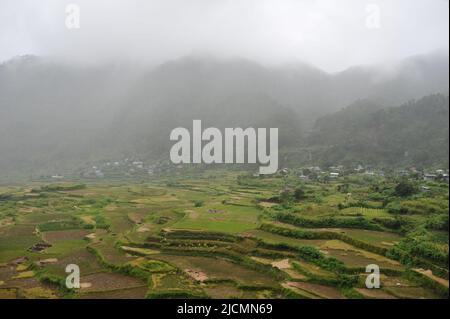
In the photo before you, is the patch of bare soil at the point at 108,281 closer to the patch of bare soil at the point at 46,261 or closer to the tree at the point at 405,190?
the patch of bare soil at the point at 46,261

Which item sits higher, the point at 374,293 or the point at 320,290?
the point at 374,293

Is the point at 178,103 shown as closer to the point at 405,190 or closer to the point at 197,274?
the point at 405,190

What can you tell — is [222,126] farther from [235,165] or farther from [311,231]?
[311,231]

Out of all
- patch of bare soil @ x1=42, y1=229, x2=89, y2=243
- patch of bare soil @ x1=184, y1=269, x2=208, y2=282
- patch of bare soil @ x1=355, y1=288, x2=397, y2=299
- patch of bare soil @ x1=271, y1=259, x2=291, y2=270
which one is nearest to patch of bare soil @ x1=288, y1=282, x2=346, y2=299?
patch of bare soil @ x1=355, y1=288, x2=397, y2=299

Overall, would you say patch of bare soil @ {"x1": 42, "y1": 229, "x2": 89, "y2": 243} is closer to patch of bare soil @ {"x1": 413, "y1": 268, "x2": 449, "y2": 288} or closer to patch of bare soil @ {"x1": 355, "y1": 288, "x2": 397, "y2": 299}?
patch of bare soil @ {"x1": 355, "y1": 288, "x2": 397, "y2": 299}

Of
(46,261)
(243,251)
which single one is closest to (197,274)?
(243,251)

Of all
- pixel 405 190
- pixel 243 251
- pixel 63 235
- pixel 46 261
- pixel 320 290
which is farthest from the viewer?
pixel 405 190

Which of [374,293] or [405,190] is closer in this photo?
[374,293]

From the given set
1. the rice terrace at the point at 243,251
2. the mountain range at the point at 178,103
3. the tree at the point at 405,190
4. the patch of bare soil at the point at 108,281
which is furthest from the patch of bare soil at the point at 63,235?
the mountain range at the point at 178,103
